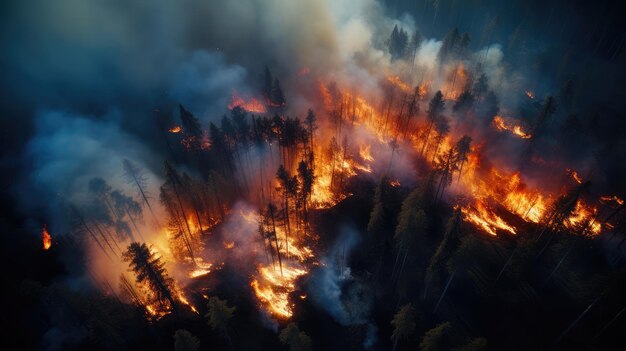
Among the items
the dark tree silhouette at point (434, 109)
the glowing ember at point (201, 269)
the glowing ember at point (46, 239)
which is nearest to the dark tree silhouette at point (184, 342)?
the glowing ember at point (201, 269)

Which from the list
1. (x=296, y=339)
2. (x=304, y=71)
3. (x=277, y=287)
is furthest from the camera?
(x=304, y=71)

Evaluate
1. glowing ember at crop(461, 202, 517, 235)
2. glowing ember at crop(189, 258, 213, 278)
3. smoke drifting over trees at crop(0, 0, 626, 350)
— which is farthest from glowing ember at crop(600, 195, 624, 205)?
glowing ember at crop(189, 258, 213, 278)

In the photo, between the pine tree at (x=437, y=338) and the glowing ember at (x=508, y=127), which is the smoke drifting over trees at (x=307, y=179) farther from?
the glowing ember at (x=508, y=127)

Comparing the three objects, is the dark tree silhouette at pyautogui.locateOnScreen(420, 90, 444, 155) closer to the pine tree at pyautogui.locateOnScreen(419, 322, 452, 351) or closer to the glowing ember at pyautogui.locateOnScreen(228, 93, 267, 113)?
the glowing ember at pyautogui.locateOnScreen(228, 93, 267, 113)

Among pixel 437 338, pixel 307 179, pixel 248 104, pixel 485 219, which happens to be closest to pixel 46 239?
pixel 307 179

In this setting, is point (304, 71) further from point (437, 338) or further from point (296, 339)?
point (437, 338)

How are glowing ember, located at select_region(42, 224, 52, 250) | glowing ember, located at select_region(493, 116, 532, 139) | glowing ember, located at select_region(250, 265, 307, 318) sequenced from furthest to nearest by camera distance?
1. glowing ember, located at select_region(493, 116, 532, 139)
2. glowing ember, located at select_region(42, 224, 52, 250)
3. glowing ember, located at select_region(250, 265, 307, 318)

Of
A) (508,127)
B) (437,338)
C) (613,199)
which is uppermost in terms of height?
(508,127)

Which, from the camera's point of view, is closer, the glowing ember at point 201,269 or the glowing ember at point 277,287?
the glowing ember at point 277,287

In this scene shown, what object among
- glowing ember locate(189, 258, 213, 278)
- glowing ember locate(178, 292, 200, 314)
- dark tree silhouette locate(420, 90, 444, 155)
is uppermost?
dark tree silhouette locate(420, 90, 444, 155)

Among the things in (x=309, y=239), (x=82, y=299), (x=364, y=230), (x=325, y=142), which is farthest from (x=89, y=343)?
(x=325, y=142)

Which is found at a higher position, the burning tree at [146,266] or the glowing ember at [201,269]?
the glowing ember at [201,269]

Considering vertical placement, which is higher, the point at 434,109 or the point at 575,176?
the point at 434,109
